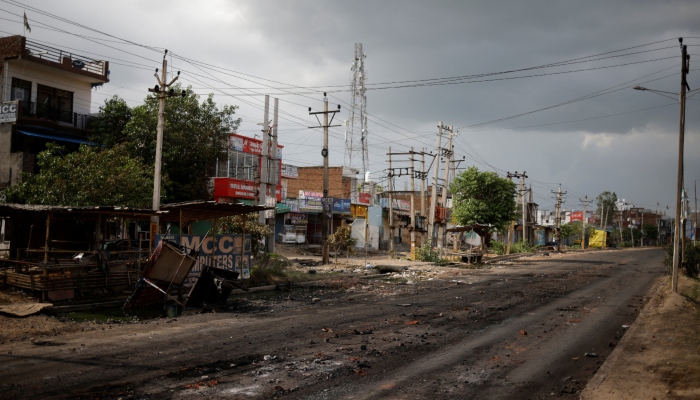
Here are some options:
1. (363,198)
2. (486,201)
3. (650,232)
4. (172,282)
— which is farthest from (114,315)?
(650,232)

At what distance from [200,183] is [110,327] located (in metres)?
23.8

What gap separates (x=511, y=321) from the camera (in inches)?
562

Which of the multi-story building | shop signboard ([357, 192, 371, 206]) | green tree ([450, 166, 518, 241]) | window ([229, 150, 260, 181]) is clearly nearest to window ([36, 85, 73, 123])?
the multi-story building

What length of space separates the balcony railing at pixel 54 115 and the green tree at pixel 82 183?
33.1 feet

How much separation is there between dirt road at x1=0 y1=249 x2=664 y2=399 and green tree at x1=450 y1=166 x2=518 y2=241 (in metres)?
30.1

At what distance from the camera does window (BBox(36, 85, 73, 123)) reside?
110ft

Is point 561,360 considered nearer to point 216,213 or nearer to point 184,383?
point 184,383

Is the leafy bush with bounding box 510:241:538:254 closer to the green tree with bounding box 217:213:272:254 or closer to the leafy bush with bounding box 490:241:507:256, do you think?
the leafy bush with bounding box 490:241:507:256

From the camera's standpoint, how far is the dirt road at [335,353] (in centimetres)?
759

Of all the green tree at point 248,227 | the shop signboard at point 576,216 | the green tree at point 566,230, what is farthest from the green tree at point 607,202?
the green tree at point 248,227

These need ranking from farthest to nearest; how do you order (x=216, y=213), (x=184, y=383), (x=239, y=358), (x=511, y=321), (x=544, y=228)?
1. (x=544, y=228)
2. (x=216, y=213)
3. (x=511, y=321)
4. (x=239, y=358)
5. (x=184, y=383)

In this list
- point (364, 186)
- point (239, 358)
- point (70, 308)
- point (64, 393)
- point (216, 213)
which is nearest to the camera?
point (64, 393)

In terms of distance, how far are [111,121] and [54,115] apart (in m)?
3.39

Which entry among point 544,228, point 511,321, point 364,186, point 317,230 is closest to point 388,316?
point 511,321
